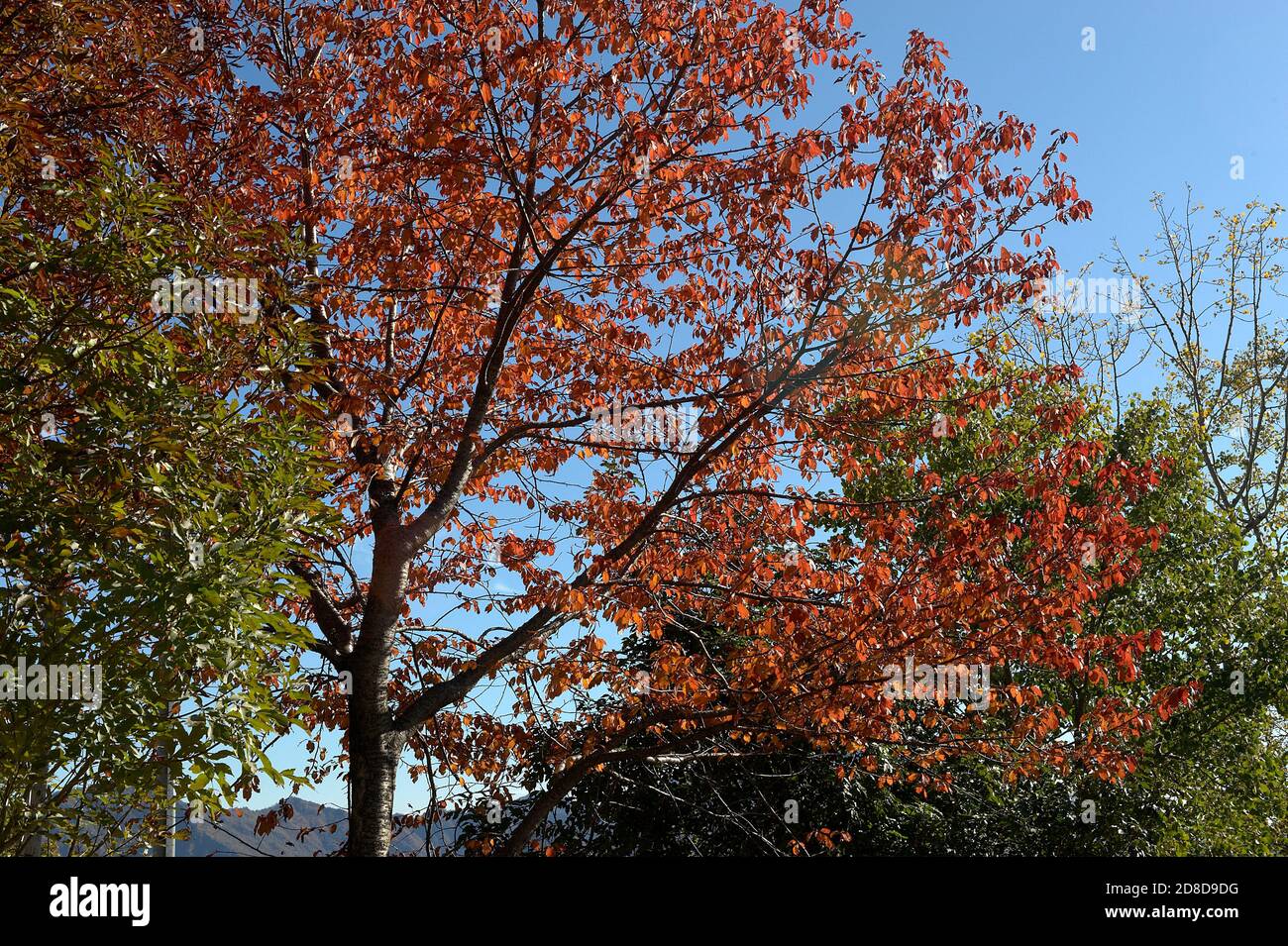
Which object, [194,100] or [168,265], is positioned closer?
[168,265]

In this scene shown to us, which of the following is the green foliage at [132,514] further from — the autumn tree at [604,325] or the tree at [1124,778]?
the tree at [1124,778]

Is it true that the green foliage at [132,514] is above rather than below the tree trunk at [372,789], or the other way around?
above

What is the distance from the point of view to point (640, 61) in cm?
765

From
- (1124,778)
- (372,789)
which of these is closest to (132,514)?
(372,789)

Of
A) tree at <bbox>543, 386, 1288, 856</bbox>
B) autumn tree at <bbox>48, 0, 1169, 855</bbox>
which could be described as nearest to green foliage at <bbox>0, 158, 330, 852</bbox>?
autumn tree at <bbox>48, 0, 1169, 855</bbox>

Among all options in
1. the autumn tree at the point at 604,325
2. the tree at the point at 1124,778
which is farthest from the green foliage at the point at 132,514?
the tree at the point at 1124,778

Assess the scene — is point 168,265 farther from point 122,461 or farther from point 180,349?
point 122,461

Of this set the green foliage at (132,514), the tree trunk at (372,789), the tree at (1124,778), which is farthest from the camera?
the tree at (1124,778)

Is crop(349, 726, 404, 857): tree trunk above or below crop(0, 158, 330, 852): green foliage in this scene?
below

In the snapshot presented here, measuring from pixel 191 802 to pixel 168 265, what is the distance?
274cm

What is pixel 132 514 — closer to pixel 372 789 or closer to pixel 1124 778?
pixel 372 789

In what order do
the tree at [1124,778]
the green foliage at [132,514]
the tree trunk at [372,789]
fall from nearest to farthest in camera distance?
the green foliage at [132,514] → the tree trunk at [372,789] → the tree at [1124,778]

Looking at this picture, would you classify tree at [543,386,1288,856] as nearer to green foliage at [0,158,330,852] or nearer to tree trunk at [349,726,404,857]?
tree trunk at [349,726,404,857]
